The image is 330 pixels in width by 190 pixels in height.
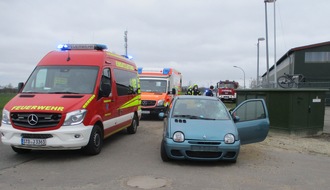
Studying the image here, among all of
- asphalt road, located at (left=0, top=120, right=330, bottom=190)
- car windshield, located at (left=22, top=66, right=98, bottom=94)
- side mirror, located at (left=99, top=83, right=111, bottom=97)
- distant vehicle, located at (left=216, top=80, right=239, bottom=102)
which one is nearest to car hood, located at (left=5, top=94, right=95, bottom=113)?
car windshield, located at (left=22, top=66, right=98, bottom=94)

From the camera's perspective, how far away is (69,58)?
9094 mm

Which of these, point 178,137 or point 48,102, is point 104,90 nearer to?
point 48,102

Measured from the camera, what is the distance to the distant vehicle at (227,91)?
38.6 meters

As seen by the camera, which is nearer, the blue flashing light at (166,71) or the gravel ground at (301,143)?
the gravel ground at (301,143)

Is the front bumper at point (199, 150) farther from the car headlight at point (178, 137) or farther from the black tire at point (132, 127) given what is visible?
the black tire at point (132, 127)

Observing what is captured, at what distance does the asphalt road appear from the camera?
19.7 feet

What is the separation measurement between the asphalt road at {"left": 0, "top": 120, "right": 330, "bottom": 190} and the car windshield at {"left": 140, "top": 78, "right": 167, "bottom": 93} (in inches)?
340

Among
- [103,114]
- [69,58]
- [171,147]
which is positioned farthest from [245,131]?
[69,58]

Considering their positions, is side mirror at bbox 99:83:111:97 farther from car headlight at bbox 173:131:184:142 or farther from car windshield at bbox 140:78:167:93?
car windshield at bbox 140:78:167:93

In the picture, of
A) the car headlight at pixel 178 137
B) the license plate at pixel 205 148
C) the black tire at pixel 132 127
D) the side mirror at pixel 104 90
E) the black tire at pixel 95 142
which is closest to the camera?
the license plate at pixel 205 148

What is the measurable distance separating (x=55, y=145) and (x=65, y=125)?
451mm

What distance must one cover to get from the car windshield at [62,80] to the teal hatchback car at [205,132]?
211 cm

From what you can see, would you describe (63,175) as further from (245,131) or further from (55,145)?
(245,131)

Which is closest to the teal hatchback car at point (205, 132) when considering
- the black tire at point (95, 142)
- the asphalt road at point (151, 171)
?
the asphalt road at point (151, 171)
